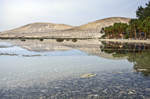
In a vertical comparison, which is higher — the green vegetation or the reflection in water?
the green vegetation

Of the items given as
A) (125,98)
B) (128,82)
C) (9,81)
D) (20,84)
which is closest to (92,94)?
(125,98)

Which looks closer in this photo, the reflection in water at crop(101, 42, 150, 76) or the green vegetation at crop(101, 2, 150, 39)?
the reflection in water at crop(101, 42, 150, 76)

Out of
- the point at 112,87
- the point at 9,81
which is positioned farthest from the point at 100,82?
the point at 9,81

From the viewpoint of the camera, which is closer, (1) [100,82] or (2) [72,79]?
(1) [100,82]

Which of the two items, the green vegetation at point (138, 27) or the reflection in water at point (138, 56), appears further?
the green vegetation at point (138, 27)

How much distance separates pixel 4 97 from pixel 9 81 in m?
2.67

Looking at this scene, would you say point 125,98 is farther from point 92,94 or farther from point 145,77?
point 145,77

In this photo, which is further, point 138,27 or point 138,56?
point 138,27

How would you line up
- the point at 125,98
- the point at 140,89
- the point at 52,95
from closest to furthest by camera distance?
the point at 125,98 < the point at 52,95 < the point at 140,89

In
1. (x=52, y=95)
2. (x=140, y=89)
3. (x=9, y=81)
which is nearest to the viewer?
(x=52, y=95)

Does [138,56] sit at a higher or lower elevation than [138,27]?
lower

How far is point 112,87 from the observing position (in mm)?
8398

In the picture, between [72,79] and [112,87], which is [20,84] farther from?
[112,87]

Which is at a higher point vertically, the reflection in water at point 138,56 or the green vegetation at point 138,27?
the green vegetation at point 138,27
